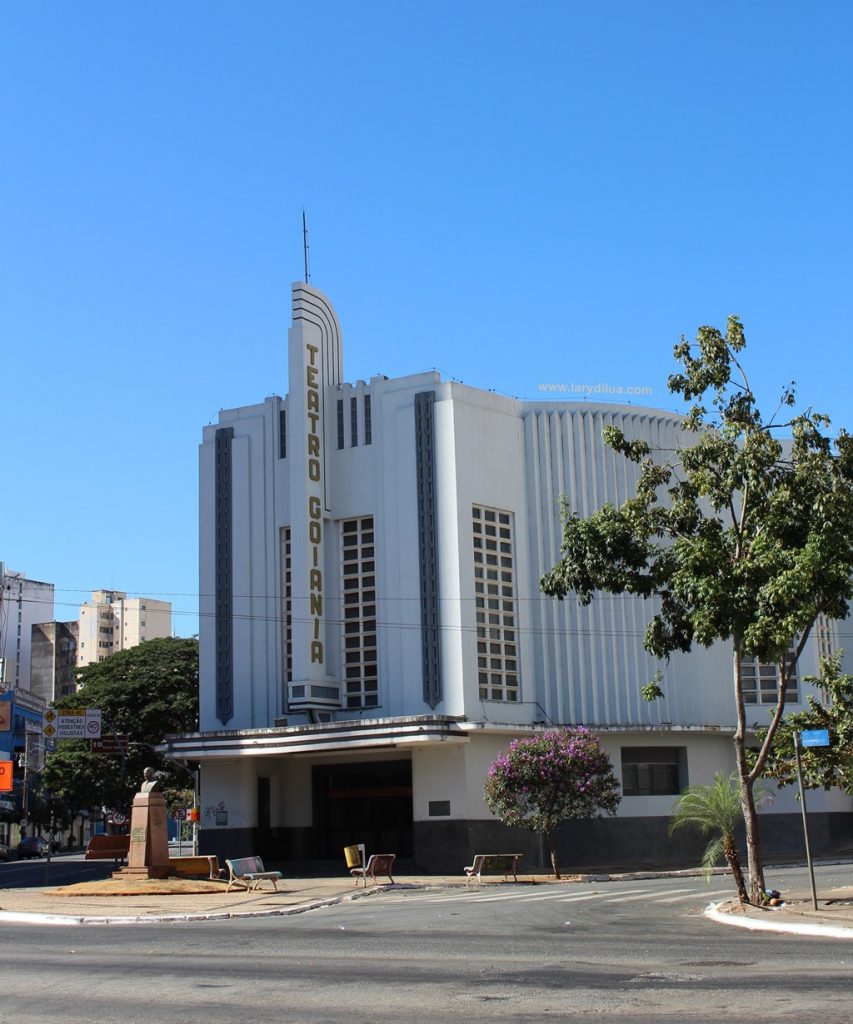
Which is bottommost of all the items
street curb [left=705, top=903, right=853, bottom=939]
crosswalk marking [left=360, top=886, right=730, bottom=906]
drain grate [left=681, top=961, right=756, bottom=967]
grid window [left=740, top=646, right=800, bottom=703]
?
crosswalk marking [left=360, top=886, right=730, bottom=906]

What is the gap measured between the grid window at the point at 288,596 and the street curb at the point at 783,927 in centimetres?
2431

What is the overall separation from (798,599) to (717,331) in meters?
5.37

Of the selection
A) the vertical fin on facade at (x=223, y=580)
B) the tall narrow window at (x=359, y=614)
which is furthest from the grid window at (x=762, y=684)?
the vertical fin on facade at (x=223, y=580)

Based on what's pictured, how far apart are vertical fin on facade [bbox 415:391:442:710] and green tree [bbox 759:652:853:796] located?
52.1 ft

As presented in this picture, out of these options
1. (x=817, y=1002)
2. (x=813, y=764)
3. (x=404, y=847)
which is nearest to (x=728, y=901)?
(x=813, y=764)

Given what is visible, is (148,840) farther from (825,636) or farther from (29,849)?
(29,849)

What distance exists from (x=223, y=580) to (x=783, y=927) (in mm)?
29533

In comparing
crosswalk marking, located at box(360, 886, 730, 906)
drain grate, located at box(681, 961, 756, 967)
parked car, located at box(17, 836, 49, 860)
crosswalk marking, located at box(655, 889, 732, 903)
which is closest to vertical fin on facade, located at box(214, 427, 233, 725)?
crosswalk marking, located at box(360, 886, 730, 906)

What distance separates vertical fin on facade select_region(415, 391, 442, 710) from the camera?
1615 inches

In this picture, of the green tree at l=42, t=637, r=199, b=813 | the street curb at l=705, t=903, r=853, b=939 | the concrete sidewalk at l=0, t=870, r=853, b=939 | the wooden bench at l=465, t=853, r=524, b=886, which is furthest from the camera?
the green tree at l=42, t=637, r=199, b=813

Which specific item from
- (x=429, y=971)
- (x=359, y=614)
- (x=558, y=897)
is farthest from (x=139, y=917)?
(x=359, y=614)

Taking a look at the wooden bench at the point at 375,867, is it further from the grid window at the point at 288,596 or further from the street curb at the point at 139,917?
the grid window at the point at 288,596

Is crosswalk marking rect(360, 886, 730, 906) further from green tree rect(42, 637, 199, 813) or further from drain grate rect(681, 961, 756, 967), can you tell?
green tree rect(42, 637, 199, 813)

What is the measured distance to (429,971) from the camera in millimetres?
14250
